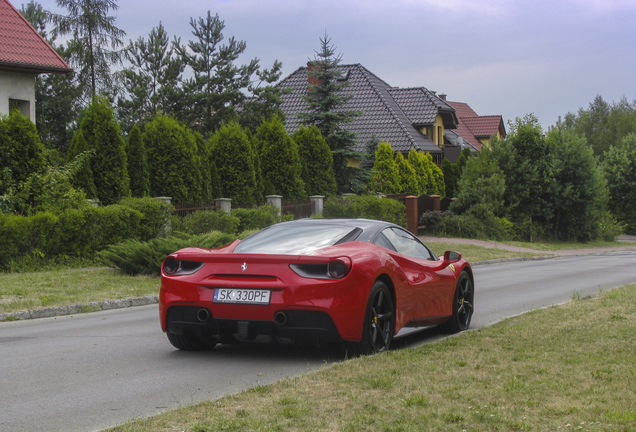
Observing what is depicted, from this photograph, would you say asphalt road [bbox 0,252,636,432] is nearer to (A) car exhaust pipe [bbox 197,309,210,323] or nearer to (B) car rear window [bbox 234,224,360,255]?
(A) car exhaust pipe [bbox 197,309,210,323]

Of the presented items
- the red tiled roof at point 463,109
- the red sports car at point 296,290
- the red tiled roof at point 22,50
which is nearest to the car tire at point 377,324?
the red sports car at point 296,290

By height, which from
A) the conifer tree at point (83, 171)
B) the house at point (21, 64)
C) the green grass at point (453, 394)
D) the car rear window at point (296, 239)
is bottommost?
the green grass at point (453, 394)

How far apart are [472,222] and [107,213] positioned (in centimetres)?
2139

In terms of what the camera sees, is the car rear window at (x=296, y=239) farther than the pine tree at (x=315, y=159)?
No

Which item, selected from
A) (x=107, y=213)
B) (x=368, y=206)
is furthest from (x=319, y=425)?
(x=368, y=206)

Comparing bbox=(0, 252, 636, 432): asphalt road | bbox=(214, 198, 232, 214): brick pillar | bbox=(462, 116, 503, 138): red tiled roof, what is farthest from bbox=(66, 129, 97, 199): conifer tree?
bbox=(462, 116, 503, 138): red tiled roof

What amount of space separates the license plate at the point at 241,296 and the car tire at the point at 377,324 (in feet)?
3.11

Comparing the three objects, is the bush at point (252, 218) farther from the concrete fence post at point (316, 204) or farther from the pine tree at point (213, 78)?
the pine tree at point (213, 78)

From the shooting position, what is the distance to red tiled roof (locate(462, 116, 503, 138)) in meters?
87.6

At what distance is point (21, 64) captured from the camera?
27203 millimetres

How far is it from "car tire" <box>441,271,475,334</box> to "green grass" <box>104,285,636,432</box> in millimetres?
1438

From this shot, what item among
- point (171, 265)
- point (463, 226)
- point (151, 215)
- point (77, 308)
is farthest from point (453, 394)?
point (463, 226)

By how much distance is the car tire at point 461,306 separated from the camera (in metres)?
9.79

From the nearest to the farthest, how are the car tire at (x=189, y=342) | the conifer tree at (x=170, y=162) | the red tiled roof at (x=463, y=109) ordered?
1. the car tire at (x=189, y=342)
2. the conifer tree at (x=170, y=162)
3. the red tiled roof at (x=463, y=109)
